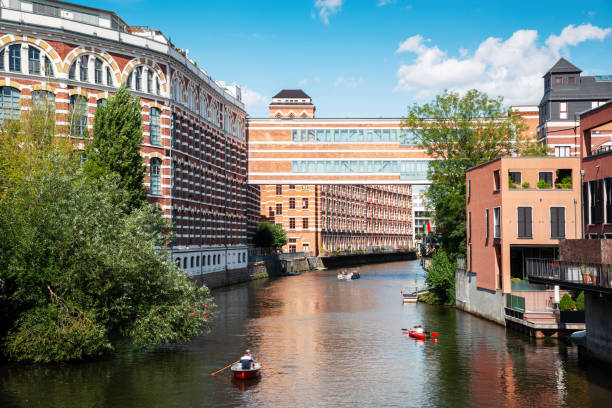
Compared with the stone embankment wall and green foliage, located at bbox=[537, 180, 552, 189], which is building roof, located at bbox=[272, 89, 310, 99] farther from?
green foliage, located at bbox=[537, 180, 552, 189]

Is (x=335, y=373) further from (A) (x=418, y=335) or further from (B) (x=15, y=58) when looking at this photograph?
(B) (x=15, y=58)

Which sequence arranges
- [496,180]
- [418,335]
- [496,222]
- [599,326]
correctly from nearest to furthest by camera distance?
[599,326], [418,335], [496,222], [496,180]

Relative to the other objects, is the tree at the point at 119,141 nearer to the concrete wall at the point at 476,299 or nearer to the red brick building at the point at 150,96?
the red brick building at the point at 150,96

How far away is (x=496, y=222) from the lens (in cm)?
5072

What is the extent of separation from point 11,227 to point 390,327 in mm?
27998

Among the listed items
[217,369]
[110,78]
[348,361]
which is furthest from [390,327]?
[110,78]

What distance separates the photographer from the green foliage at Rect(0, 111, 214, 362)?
34719 mm

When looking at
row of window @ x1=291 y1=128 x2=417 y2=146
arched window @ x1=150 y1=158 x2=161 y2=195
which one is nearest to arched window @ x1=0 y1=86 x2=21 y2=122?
arched window @ x1=150 y1=158 x2=161 y2=195

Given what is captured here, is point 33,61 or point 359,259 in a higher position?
point 33,61

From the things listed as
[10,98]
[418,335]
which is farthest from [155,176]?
[418,335]

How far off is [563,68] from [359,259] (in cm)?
9135

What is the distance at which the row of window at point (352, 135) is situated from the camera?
A: 8431cm

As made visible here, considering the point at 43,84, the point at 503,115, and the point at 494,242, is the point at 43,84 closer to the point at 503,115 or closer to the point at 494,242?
the point at 494,242

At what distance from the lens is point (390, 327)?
51344 millimetres
